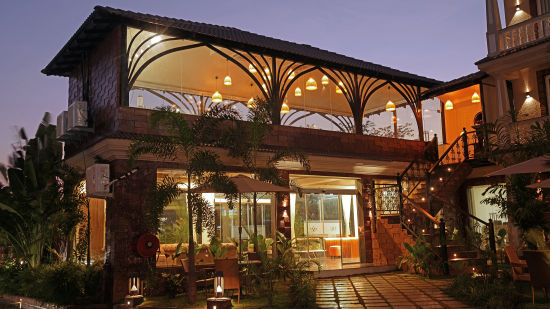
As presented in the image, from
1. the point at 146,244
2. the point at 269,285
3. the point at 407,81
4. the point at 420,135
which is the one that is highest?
the point at 407,81

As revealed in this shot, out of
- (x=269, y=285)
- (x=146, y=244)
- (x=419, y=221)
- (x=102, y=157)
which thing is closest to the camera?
(x=269, y=285)

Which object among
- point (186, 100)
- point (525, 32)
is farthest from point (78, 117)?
point (525, 32)

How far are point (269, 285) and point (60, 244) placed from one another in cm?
877

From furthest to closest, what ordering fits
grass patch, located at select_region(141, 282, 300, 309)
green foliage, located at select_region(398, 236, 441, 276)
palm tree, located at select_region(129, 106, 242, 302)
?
green foliage, located at select_region(398, 236, 441, 276)
palm tree, located at select_region(129, 106, 242, 302)
grass patch, located at select_region(141, 282, 300, 309)

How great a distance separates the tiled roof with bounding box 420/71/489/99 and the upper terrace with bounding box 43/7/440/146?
412 mm

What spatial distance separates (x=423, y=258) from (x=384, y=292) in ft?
10.1

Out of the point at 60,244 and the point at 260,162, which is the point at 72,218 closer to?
the point at 60,244

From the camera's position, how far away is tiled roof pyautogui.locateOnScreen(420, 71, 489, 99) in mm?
16891

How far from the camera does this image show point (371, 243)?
54.7ft

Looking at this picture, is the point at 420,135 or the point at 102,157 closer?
the point at 102,157

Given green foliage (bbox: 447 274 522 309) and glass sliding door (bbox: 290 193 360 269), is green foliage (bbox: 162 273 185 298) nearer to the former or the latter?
glass sliding door (bbox: 290 193 360 269)

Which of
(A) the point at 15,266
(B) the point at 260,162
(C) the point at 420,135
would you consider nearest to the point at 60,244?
(A) the point at 15,266

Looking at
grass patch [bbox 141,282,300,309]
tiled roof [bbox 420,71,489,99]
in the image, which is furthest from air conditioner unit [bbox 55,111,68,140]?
tiled roof [bbox 420,71,489,99]

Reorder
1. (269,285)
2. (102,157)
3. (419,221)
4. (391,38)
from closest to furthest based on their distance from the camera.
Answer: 1. (269,285)
2. (102,157)
3. (419,221)
4. (391,38)
